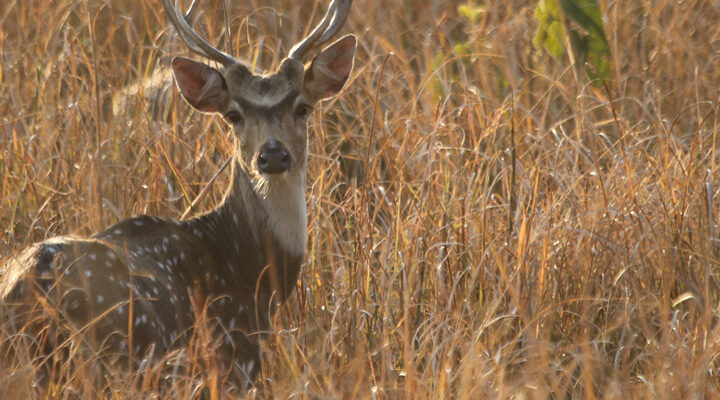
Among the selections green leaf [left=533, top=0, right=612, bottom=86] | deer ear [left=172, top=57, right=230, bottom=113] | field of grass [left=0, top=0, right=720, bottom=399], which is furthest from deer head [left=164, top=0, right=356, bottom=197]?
green leaf [left=533, top=0, right=612, bottom=86]

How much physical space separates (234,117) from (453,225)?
1141mm

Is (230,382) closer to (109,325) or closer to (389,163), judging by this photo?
(109,325)

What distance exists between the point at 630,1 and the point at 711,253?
3266 millimetres

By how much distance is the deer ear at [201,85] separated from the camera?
16.8 ft

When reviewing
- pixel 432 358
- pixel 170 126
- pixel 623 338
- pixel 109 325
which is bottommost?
pixel 623 338

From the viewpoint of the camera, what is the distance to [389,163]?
18.1 ft

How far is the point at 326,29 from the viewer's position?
205 inches

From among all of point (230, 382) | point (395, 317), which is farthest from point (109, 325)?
point (395, 317)

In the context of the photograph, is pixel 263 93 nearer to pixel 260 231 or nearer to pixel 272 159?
pixel 272 159

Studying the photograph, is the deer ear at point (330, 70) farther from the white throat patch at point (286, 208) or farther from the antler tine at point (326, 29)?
the white throat patch at point (286, 208)

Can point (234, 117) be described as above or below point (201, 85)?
below

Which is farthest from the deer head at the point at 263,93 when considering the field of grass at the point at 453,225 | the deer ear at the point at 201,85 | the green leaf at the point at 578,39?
the green leaf at the point at 578,39

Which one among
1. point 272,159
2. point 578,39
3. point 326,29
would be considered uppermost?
point 326,29

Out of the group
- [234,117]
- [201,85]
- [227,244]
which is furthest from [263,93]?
[227,244]
